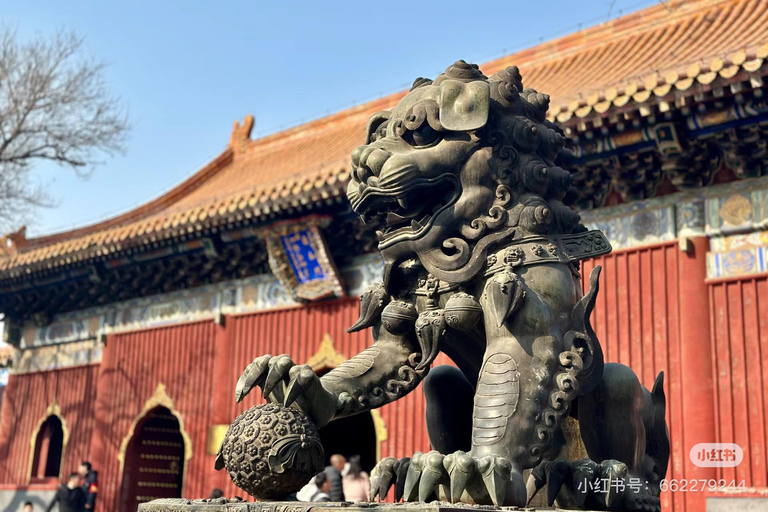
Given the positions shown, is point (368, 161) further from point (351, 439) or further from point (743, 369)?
point (351, 439)

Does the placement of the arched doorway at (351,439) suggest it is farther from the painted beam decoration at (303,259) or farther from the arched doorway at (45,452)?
the painted beam decoration at (303,259)

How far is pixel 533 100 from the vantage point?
3.49 m

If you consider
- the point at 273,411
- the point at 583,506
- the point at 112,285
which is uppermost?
the point at 112,285

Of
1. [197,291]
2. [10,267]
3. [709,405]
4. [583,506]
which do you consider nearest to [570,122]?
[709,405]

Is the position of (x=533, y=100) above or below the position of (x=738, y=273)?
below

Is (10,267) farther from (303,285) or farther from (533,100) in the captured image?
(533,100)

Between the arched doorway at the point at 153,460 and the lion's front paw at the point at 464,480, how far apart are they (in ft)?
33.2

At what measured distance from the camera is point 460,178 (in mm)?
3273

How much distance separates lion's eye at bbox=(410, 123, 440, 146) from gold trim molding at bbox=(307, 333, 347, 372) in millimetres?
7253

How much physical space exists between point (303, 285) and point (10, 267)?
473 cm

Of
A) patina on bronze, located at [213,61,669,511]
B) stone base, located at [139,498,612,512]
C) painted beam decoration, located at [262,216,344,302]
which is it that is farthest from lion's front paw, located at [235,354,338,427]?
painted beam decoration, located at [262,216,344,302]

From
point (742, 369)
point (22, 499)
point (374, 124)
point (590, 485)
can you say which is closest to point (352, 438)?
point (22, 499)

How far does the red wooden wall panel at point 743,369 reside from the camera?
7.42m

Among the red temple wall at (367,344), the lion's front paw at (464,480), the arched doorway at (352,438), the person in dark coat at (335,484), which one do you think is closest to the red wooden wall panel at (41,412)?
the red temple wall at (367,344)
